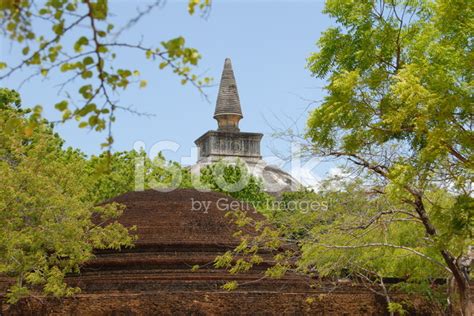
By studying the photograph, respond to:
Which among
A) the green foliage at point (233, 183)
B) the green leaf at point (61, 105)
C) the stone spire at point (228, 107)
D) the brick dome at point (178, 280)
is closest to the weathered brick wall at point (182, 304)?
the brick dome at point (178, 280)

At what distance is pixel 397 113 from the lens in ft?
36.4

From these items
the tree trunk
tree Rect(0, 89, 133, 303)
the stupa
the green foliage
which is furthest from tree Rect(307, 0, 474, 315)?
the stupa

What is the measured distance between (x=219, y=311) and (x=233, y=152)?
3746 centimetres

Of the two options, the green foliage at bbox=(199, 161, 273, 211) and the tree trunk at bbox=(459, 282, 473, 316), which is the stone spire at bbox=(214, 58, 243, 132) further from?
the tree trunk at bbox=(459, 282, 473, 316)

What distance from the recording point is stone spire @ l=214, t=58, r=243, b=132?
2030 inches

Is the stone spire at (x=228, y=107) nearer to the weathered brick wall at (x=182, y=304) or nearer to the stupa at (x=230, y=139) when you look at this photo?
the stupa at (x=230, y=139)

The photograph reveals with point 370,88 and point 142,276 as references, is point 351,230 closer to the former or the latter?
point 370,88

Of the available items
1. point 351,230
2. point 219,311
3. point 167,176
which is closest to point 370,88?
point 351,230

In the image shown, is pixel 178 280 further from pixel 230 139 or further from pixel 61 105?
pixel 230 139

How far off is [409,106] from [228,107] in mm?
41113

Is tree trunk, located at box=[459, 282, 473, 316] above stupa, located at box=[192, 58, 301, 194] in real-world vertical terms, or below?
below

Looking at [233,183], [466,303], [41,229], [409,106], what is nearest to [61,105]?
[409,106]

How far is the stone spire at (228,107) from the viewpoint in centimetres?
5156

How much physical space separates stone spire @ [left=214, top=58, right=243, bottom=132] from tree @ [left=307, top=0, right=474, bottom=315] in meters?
37.4
